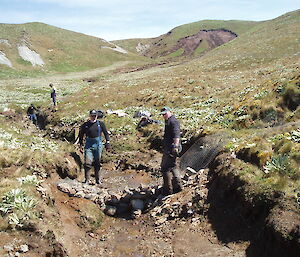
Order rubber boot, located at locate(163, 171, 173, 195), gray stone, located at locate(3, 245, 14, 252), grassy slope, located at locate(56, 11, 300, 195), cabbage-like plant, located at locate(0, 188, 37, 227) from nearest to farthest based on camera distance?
gray stone, located at locate(3, 245, 14, 252), cabbage-like plant, located at locate(0, 188, 37, 227), grassy slope, located at locate(56, 11, 300, 195), rubber boot, located at locate(163, 171, 173, 195)

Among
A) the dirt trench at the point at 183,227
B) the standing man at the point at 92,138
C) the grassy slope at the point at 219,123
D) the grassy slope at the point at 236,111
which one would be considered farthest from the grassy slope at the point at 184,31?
the dirt trench at the point at 183,227

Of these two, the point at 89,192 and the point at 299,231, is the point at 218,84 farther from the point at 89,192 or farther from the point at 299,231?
the point at 299,231

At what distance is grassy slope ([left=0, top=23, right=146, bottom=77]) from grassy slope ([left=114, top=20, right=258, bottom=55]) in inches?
1577

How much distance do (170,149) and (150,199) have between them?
7.87 ft

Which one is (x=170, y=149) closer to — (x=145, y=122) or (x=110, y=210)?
(x=110, y=210)

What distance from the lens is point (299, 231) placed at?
264 inches

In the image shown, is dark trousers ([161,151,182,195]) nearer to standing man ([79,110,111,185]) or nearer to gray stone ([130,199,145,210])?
gray stone ([130,199,145,210])

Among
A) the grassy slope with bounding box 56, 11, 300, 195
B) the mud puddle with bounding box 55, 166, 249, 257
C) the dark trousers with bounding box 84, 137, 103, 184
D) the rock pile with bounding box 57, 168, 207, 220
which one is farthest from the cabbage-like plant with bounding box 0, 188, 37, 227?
the grassy slope with bounding box 56, 11, 300, 195

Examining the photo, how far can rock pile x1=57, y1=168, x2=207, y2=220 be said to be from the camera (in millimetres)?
10188

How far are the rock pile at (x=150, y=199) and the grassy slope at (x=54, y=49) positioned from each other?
69233 mm

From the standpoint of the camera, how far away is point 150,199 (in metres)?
12.0

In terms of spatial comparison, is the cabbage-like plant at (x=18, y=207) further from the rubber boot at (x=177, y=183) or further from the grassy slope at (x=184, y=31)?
the grassy slope at (x=184, y=31)

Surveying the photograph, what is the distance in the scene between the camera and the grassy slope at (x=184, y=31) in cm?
16280

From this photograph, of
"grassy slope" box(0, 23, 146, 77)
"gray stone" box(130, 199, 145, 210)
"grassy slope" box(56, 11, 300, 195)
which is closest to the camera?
"grassy slope" box(56, 11, 300, 195)
